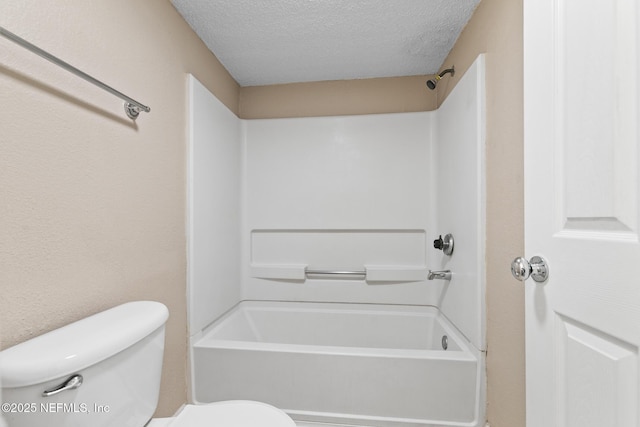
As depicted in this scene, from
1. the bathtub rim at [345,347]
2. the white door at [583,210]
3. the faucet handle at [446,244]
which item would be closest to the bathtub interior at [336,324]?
the bathtub rim at [345,347]

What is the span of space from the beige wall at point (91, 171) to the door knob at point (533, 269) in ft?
4.16

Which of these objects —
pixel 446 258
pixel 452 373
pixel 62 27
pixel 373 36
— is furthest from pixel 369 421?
pixel 373 36

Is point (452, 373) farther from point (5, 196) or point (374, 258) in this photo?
point (5, 196)

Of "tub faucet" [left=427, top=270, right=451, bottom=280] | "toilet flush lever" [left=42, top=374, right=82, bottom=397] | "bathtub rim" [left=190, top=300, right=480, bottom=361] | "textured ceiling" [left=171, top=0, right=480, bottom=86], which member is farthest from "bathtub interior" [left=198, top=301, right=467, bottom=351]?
"textured ceiling" [left=171, top=0, right=480, bottom=86]

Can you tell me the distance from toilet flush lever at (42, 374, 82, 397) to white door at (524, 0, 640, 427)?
1.12 m

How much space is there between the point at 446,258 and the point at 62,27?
196 centimetres

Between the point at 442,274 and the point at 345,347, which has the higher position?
the point at 442,274

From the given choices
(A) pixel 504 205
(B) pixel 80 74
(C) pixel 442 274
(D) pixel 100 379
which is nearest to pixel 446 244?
(C) pixel 442 274

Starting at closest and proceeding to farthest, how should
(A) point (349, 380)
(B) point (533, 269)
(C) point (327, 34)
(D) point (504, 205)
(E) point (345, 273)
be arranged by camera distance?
(B) point (533, 269)
(D) point (504, 205)
(A) point (349, 380)
(C) point (327, 34)
(E) point (345, 273)

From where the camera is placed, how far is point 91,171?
0.88 meters

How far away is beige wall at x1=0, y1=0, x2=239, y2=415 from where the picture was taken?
0.68 meters

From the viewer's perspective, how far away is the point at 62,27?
799 mm

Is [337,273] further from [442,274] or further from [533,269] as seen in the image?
[533,269]

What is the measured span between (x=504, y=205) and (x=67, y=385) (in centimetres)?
145
